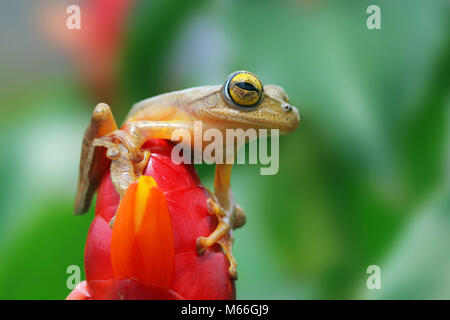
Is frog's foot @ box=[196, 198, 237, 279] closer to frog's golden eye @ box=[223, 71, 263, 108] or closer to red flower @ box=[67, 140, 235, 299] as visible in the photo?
red flower @ box=[67, 140, 235, 299]

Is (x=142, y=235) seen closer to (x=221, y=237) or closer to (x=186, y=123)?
(x=221, y=237)

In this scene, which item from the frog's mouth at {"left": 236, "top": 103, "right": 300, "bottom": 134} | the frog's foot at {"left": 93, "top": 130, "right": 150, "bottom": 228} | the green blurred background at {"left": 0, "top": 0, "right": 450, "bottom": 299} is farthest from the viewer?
the green blurred background at {"left": 0, "top": 0, "right": 450, "bottom": 299}

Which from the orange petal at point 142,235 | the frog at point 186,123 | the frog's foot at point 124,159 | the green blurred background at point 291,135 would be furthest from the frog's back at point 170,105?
the green blurred background at point 291,135

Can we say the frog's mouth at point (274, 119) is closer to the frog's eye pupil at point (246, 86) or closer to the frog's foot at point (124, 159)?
the frog's eye pupil at point (246, 86)

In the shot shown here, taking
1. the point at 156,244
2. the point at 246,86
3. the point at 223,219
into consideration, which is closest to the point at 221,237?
the point at 223,219

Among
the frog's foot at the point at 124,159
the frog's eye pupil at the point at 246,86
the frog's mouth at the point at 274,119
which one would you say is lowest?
the frog's foot at the point at 124,159

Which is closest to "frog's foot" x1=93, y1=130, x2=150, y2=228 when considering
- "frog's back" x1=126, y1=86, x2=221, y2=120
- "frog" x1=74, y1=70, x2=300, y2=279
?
"frog" x1=74, y1=70, x2=300, y2=279
